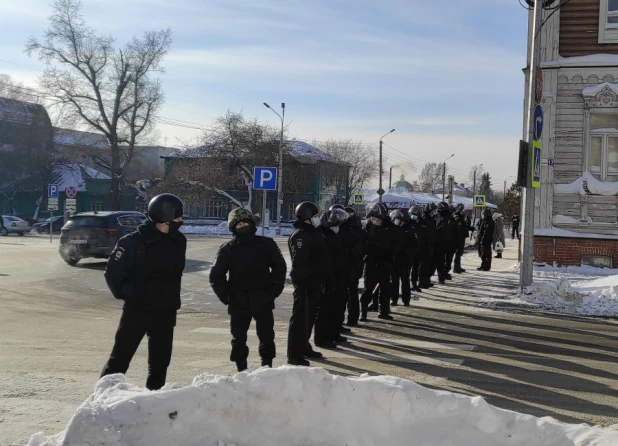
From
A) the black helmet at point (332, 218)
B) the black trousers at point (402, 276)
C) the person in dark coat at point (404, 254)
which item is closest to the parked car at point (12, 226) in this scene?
the person in dark coat at point (404, 254)

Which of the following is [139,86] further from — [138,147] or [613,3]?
[613,3]

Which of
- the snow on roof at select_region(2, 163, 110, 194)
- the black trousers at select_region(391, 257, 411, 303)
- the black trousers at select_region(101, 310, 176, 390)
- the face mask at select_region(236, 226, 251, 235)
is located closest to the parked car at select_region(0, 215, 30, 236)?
the snow on roof at select_region(2, 163, 110, 194)

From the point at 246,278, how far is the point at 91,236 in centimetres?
1356

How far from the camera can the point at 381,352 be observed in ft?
27.7

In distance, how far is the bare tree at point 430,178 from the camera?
120 meters

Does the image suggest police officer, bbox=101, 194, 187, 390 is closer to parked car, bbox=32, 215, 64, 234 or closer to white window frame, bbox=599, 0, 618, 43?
white window frame, bbox=599, 0, 618, 43

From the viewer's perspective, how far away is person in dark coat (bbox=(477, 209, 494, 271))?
61.4ft

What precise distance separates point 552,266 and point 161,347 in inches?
598

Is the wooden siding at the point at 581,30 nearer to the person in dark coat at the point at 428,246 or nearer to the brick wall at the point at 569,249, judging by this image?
the brick wall at the point at 569,249

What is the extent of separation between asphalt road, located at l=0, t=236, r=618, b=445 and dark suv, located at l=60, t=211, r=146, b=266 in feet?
15.0

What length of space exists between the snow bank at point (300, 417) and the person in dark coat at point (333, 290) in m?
4.07

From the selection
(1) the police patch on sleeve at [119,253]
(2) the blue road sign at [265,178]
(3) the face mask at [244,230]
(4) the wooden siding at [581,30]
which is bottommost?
(1) the police patch on sleeve at [119,253]

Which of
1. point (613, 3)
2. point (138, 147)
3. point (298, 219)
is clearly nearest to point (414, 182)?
point (138, 147)

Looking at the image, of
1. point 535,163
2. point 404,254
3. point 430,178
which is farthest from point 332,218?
point 430,178
